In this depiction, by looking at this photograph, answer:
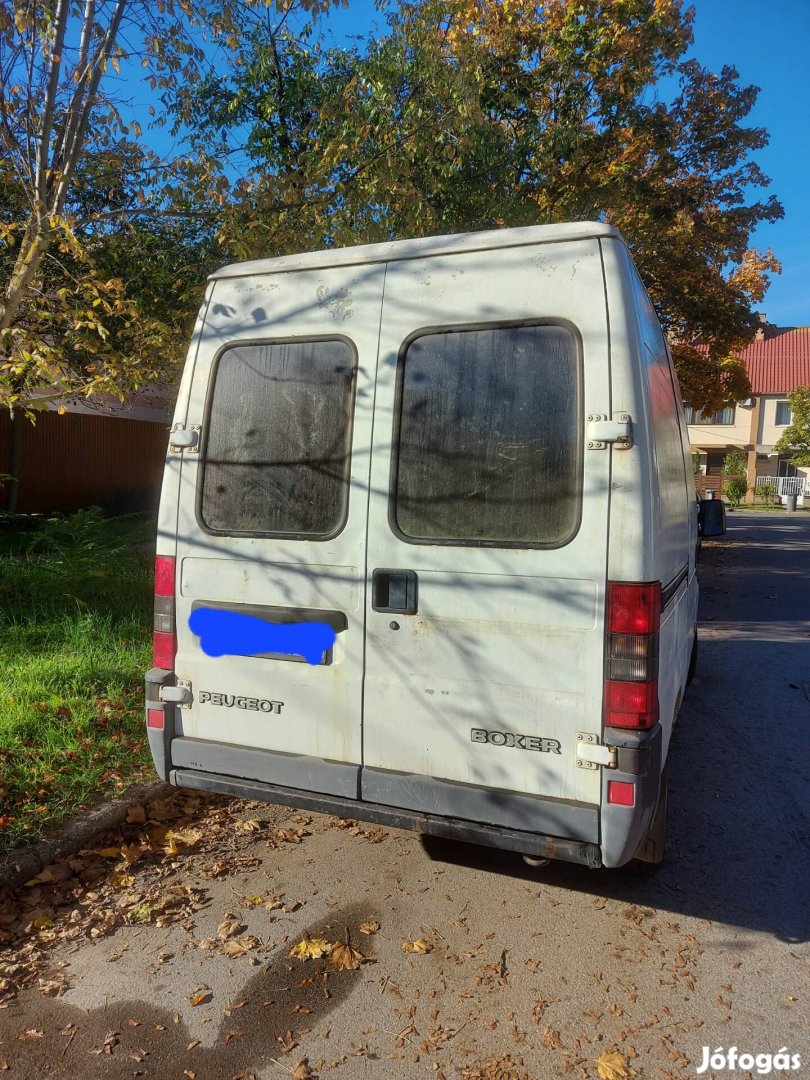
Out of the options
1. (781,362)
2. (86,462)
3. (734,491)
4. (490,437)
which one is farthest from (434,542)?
(781,362)

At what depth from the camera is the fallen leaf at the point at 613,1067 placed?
99.3 inches

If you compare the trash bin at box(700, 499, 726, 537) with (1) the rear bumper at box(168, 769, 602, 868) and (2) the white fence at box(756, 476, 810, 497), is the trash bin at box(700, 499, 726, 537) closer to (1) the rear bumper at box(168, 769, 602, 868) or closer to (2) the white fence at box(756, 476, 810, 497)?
(1) the rear bumper at box(168, 769, 602, 868)

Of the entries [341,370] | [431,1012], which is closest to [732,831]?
[431,1012]

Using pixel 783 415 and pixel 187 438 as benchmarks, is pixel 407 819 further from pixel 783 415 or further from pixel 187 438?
pixel 783 415

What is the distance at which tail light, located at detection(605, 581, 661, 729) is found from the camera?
111 inches

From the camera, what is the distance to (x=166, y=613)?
11.8 ft

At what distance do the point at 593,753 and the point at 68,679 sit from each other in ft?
13.2

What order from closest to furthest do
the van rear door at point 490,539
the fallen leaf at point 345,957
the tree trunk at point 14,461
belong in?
the van rear door at point 490,539, the fallen leaf at point 345,957, the tree trunk at point 14,461

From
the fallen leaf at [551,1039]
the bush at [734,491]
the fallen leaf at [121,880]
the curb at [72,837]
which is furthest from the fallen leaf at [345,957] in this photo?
the bush at [734,491]

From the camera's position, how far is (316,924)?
133 inches

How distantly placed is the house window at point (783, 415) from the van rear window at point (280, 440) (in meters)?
46.8

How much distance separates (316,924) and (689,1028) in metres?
1.50

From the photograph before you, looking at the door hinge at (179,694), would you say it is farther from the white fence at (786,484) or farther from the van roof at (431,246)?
the white fence at (786,484)

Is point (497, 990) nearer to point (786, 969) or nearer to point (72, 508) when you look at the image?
point (786, 969)
